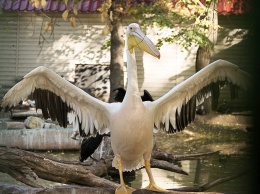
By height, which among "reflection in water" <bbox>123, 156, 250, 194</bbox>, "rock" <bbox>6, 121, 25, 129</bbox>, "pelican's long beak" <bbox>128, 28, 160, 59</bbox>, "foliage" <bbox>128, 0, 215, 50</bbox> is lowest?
"reflection in water" <bbox>123, 156, 250, 194</bbox>

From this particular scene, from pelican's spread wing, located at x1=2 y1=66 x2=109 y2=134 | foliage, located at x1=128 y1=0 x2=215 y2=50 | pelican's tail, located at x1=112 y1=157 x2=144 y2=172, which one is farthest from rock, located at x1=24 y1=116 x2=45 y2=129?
pelican's tail, located at x1=112 y1=157 x2=144 y2=172

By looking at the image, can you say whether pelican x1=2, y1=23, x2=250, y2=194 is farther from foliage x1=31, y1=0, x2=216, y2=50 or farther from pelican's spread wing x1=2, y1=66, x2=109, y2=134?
foliage x1=31, y1=0, x2=216, y2=50

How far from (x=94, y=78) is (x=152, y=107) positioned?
687 cm

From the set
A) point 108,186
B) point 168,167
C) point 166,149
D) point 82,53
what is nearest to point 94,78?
point 82,53

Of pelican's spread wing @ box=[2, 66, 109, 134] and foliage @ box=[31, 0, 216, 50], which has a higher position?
foliage @ box=[31, 0, 216, 50]

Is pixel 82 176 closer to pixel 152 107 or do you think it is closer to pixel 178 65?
pixel 152 107

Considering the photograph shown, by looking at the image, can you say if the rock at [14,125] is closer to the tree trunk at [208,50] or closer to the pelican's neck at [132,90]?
the tree trunk at [208,50]

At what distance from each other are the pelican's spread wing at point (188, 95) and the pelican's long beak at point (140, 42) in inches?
13.8

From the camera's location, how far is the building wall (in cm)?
977

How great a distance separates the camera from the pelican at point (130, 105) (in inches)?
124

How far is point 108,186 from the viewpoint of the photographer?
120 inches

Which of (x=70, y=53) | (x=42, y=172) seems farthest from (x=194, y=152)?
(x=70, y=53)

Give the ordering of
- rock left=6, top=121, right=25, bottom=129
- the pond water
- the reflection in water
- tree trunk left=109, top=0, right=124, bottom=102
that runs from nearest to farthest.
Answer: the pond water, the reflection in water, rock left=6, top=121, right=25, bottom=129, tree trunk left=109, top=0, right=124, bottom=102

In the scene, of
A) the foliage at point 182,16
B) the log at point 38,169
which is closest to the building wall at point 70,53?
the foliage at point 182,16
